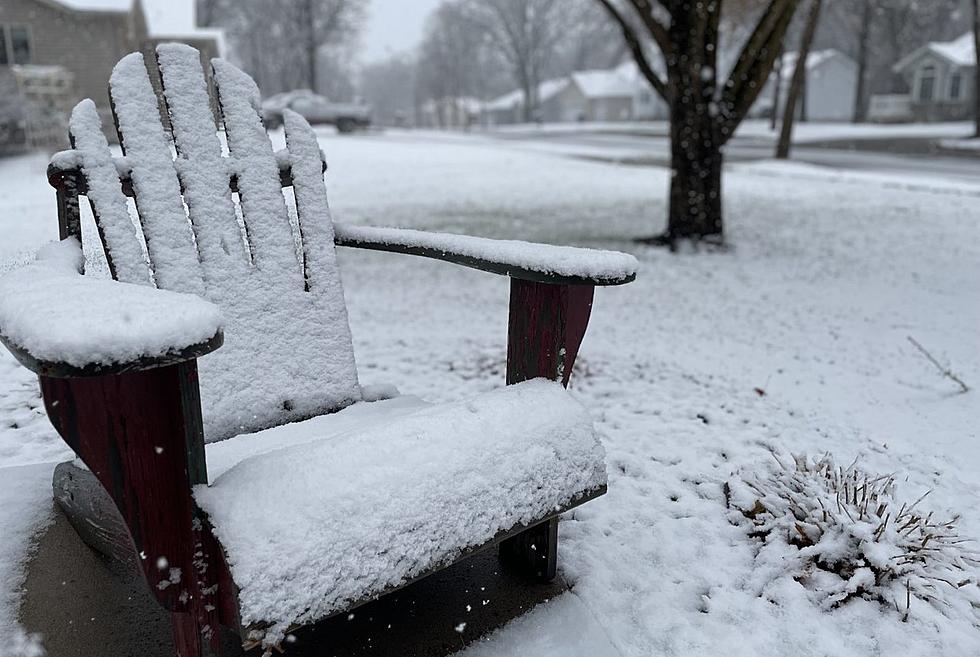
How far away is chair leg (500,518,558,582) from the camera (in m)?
1.63

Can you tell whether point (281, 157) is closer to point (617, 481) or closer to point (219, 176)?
point (219, 176)

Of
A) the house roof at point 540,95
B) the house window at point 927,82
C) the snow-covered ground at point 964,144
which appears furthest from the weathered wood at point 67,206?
the house roof at point 540,95

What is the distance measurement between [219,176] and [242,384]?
1.73 feet

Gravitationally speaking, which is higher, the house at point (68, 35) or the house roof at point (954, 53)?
the house roof at point (954, 53)

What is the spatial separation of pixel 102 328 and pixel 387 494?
20.7 inches

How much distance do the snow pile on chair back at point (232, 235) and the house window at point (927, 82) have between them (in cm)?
4174

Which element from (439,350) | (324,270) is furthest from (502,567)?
(439,350)

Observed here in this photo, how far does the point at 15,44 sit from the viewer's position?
53.0 ft

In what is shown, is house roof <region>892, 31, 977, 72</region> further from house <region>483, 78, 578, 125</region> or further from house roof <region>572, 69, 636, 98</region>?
house <region>483, 78, 578, 125</region>

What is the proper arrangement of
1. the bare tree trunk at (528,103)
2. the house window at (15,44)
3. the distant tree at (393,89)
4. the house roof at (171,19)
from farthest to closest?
the distant tree at (393,89) < the bare tree trunk at (528,103) < the house roof at (171,19) < the house window at (15,44)

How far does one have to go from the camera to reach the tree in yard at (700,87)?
561 centimetres

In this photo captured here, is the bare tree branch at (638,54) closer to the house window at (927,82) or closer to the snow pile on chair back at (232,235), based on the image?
the snow pile on chair back at (232,235)

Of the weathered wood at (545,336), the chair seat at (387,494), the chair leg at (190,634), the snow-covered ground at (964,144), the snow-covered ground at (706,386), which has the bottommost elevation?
the snow-covered ground at (706,386)

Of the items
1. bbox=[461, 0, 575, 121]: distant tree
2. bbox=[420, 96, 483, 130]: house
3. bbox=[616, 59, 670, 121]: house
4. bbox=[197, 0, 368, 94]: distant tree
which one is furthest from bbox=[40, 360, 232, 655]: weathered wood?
bbox=[461, 0, 575, 121]: distant tree
